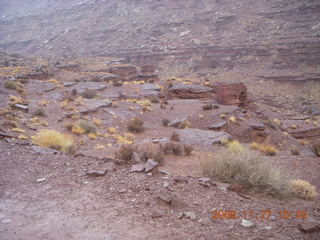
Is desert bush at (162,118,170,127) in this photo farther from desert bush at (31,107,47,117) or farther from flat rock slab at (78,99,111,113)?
desert bush at (31,107,47,117)

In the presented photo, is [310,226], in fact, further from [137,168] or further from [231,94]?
[231,94]

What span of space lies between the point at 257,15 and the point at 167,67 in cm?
2816

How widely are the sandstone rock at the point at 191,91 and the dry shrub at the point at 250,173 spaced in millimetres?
16539

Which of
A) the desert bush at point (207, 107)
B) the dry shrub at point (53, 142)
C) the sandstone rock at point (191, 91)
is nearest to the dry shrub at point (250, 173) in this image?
the dry shrub at point (53, 142)

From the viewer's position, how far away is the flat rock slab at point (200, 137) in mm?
10953

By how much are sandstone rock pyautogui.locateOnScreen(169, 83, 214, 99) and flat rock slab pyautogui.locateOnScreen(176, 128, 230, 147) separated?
9.68 meters

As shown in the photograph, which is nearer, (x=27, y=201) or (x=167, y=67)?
(x=27, y=201)

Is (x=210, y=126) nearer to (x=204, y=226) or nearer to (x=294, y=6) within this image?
(x=204, y=226)

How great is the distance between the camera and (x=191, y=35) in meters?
63.8

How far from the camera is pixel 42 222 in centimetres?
354

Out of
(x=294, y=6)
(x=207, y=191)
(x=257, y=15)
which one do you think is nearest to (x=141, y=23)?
(x=257, y=15)

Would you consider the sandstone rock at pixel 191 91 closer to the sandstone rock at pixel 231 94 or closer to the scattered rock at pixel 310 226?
the sandstone rock at pixel 231 94

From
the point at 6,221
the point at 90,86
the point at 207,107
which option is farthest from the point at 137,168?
the point at 90,86

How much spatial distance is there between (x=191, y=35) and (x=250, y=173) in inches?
2512
